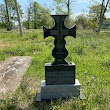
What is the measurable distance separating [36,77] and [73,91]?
158 centimetres

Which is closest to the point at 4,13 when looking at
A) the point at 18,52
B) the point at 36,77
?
the point at 18,52

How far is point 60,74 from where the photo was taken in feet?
13.8

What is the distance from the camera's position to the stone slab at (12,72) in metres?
4.94

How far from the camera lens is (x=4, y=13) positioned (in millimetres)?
40625

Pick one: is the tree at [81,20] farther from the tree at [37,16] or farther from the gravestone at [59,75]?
the gravestone at [59,75]

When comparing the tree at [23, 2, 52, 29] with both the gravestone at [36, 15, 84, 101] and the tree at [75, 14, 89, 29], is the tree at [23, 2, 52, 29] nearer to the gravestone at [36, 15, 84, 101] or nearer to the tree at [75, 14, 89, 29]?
the tree at [75, 14, 89, 29]

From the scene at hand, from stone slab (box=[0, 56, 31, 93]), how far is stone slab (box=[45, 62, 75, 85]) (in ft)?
3.24

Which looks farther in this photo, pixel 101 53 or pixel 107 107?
pixel 101 53

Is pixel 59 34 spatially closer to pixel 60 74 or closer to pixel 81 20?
pixel 60 74

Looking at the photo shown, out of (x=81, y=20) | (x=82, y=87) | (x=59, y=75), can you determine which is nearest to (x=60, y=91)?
(x=59, y=75)

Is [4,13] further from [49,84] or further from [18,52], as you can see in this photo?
[49,84]

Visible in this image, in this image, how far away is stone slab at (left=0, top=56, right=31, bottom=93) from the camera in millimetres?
4938

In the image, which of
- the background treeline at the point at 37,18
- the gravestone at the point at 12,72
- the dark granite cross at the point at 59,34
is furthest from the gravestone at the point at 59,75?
the background treeline at the point at 37,18

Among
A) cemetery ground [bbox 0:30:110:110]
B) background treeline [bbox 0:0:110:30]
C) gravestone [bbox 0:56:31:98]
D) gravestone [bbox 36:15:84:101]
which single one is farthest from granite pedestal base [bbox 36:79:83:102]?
background treeline [bbox 0:0:110:30]
